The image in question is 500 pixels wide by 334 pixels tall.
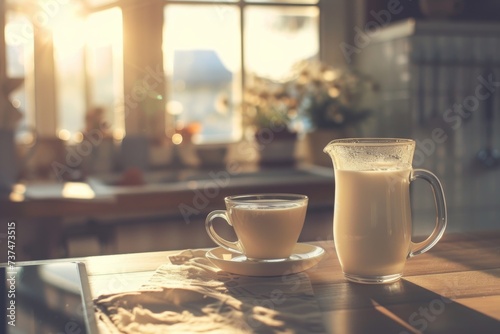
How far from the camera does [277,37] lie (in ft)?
10.6

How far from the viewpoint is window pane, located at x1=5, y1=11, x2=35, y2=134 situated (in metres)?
2.76

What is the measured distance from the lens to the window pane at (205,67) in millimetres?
3045

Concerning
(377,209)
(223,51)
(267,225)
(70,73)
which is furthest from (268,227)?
(223,51)

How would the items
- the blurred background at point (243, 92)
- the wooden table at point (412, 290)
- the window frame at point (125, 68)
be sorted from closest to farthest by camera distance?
the wooden table at point (412, 290), the blurred background at point (243, 92), the window frame at point (125, 68)

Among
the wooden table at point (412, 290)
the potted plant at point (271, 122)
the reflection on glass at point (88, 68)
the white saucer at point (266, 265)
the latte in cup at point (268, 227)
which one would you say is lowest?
the wooden table at point (412, 290)

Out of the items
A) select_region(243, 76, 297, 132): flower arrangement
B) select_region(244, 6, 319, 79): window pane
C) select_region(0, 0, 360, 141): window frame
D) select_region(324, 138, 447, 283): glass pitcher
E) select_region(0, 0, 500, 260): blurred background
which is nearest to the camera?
select_region(324, 138, 447, 283): glass pitcher

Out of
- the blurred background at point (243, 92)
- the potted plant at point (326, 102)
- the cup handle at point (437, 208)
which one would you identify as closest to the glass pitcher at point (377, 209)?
the cup handle at point (437, 208)

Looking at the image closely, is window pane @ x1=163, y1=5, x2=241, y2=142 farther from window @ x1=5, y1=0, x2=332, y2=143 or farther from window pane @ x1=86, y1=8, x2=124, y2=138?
window pane @ x1=86, y1=8, x2=124, y2=138

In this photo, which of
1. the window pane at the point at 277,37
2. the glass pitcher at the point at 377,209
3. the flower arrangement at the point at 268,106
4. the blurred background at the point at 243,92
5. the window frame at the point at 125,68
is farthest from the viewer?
the window pane at the point at 277,37

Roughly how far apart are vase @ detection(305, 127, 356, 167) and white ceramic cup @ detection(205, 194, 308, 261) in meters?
2.03

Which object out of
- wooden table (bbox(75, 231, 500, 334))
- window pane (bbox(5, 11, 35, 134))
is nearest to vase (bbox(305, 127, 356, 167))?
window pane (bbox(5, 11, 35, 134))

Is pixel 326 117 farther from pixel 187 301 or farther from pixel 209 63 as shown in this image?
pixel 187 301

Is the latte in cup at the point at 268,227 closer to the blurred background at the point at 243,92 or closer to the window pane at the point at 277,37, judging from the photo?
the blurred background at the point at 243,92

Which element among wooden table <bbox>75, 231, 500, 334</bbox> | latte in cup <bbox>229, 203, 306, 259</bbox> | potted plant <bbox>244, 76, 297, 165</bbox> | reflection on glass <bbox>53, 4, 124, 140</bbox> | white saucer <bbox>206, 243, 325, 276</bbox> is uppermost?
reflection on glass <bbox>53, 4, 124, 140</bbox>
